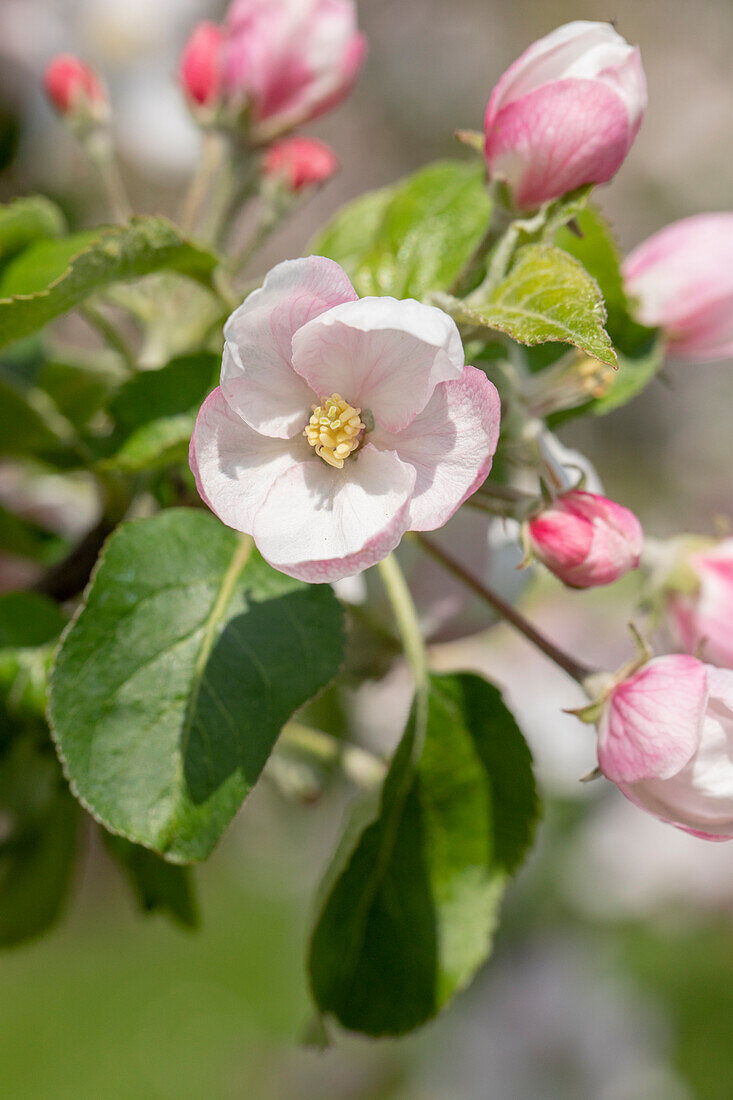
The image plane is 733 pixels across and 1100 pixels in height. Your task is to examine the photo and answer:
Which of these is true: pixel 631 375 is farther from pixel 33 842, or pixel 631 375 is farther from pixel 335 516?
pixel 33 842

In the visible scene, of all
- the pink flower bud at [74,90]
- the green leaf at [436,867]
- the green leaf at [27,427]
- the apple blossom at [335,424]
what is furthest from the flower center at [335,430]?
the pink flower bud at [74,90]

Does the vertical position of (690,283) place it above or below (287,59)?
below

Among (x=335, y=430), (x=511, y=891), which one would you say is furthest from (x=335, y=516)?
(x=511, y=891)

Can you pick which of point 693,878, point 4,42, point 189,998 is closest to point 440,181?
point 4,42

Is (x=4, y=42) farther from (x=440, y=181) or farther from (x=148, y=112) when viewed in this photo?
(x=440, y=181)

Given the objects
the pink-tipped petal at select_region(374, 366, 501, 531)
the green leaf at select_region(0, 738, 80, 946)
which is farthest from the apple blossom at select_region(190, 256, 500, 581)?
the green leaf at select_region(0, 738, 80, 946)

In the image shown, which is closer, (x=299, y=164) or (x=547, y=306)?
(x=547, y=306)

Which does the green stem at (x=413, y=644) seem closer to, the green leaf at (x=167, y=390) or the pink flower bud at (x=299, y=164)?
the green leaf at (x=167, y=390)
